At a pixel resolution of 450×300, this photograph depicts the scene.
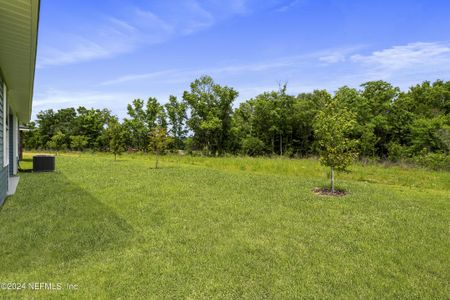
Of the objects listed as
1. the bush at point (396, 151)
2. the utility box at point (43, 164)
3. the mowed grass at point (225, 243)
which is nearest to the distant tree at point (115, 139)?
the utility box at point (43, 164)

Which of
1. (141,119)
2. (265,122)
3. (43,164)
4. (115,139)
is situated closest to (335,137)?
(43,164)

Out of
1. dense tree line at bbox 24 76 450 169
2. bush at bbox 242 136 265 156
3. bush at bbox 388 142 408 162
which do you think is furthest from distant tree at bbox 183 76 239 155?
bush at bbox 388 142 408 162

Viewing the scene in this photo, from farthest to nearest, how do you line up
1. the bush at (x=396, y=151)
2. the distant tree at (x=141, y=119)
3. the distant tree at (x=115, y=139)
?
the distant tree at (x=141, y=119)
the bush at (x=396, y=151)
the distant tree at (x=115, y=139)

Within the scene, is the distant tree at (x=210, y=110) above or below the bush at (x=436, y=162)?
above

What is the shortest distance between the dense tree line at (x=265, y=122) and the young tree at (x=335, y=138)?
17.3 metres

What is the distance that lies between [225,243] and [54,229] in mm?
3240

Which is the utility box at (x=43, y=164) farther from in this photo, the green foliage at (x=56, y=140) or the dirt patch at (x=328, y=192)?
the green foliage at (x=56, y=140)

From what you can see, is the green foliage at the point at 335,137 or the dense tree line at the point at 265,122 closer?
the green foliage at the point at 335,137

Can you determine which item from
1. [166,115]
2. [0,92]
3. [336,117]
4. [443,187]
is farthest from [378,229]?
[166,115]

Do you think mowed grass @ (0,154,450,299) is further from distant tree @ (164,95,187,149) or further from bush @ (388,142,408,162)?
distant tree @ (164,95,187,149)

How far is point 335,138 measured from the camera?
31.5 feet

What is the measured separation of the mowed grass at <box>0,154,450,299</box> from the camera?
12.1 ft

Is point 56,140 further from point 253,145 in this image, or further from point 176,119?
point 253,145

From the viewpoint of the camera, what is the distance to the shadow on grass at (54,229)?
438 centimetres
